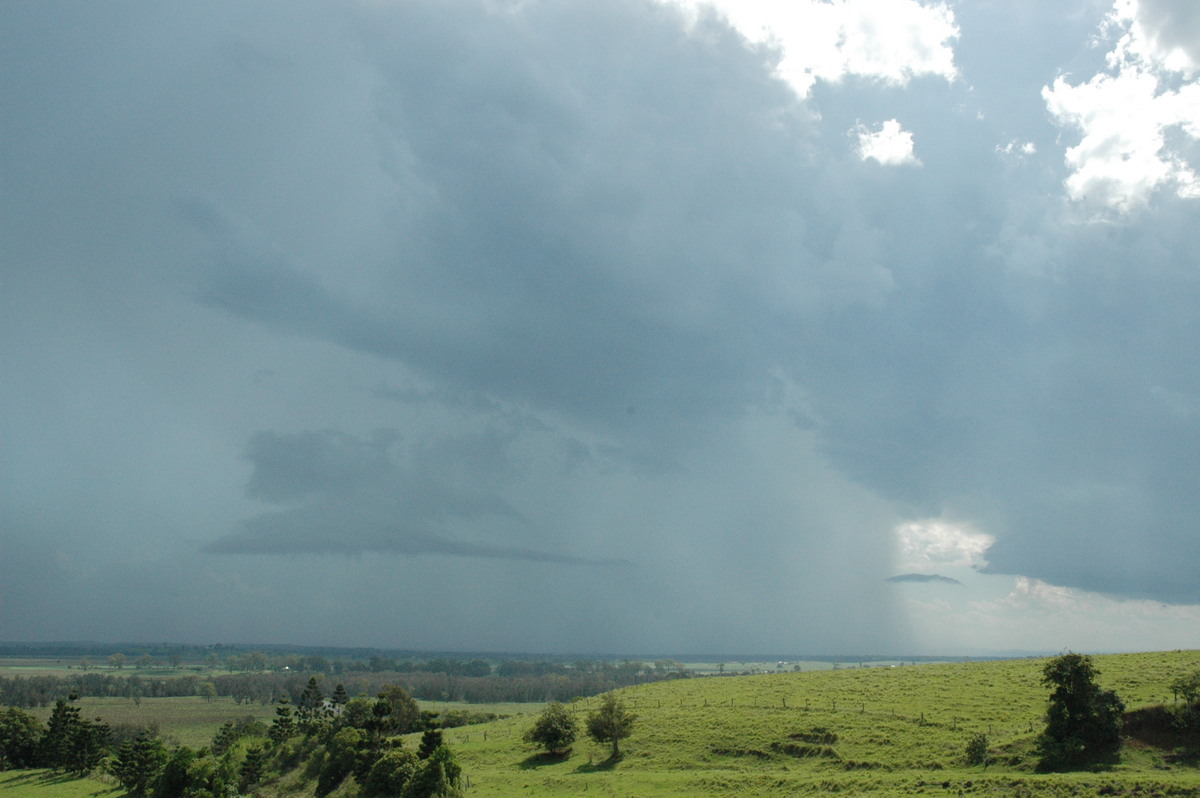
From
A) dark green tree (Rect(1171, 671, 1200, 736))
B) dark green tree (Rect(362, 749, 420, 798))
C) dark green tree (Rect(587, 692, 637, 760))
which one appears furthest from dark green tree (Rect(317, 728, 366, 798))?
dark green tree (Rect(1171, 671, 1200, 736))

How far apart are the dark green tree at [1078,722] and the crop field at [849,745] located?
1.70 meters

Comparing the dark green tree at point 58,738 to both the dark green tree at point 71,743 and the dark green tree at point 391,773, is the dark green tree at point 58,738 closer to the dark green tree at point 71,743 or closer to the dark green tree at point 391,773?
the dark green tree at point 71,743

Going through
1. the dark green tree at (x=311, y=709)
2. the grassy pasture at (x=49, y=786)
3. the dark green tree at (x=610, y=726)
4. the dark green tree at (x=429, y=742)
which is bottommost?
the grassy pasture at (x=49, y=786)

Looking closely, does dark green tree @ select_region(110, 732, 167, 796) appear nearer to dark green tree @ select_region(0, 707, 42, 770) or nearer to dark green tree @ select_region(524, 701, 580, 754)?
dark green tree @ select_region(0, 707, 42, 770)

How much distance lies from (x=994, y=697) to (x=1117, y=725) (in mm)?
22083

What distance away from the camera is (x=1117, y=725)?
199 feet

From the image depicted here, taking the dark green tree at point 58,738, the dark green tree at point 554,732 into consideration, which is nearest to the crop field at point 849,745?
the dark green tree at point 554,732

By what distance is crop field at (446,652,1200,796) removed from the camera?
56625 millimetres

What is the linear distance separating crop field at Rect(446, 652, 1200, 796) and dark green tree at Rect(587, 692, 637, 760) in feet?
4.88

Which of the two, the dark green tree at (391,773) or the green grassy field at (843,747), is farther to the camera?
the dark green tree at (391,773)

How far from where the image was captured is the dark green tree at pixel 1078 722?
5897cm

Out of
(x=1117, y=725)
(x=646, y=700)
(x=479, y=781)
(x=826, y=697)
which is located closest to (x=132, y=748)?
(x=479, y=781)

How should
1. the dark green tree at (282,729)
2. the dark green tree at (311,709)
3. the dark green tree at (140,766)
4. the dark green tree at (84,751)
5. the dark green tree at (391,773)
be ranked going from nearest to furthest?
1. the dark green tree at (391,773)
2. the dark green tree at (140,766)
3. the dark green tree at (311,709)
4. the dark green tree at (84,751)
5. the dark green tree at (282,729)

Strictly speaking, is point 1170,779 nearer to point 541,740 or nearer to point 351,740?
point 541,740
